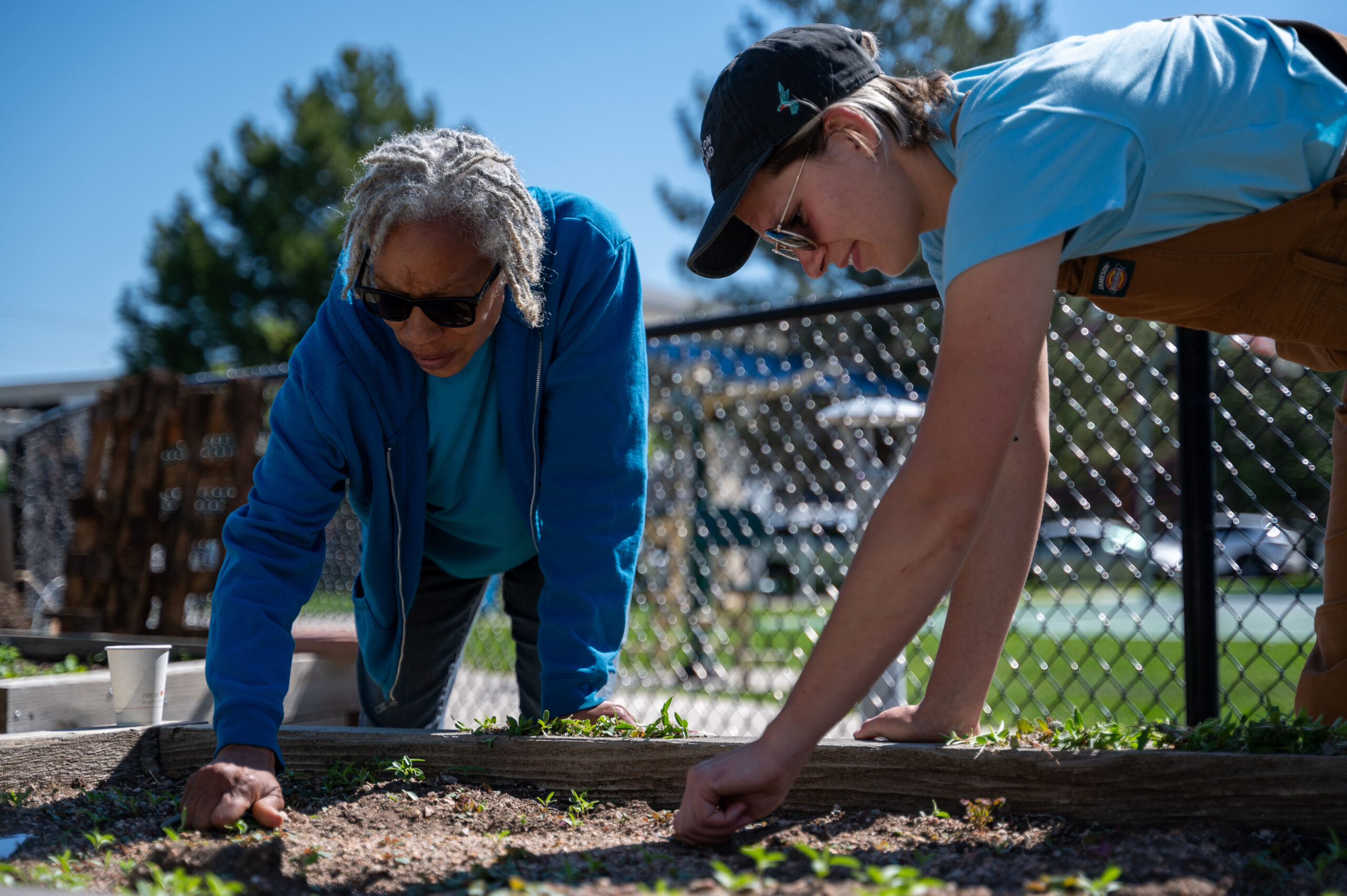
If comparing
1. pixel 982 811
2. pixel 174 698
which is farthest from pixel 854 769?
pixel 174 698

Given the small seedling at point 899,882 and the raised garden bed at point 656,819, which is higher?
the small seedling at point 899,882

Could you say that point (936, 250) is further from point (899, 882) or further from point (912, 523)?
point (899, 882)

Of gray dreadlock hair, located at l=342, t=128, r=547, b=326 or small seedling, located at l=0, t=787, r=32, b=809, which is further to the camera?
gray dreadlock hair, located at l=342, t=128, r=547, b=326

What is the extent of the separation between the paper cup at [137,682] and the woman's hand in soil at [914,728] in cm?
168

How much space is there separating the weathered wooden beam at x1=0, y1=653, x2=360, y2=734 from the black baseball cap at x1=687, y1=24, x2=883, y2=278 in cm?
188

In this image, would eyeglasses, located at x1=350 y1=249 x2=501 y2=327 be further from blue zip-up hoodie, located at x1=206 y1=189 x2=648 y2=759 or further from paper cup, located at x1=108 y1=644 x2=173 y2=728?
paper cup, located at x1=108 y1=644 x2=173 y2=728

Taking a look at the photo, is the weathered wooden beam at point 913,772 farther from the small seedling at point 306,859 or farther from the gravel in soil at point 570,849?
the small seedling at point 306,859

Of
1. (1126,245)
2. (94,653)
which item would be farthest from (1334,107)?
(94,653)

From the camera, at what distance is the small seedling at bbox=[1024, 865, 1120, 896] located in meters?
1.19

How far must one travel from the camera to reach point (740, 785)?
4.51ft

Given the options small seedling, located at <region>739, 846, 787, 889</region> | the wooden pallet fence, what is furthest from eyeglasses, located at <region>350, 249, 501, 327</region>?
the wooden pallet fence

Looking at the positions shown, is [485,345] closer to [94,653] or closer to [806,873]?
[806,873]

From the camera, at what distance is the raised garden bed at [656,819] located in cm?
138

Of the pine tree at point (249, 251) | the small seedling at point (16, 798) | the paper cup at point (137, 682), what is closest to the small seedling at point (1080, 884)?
the small seedling at point (16, 798)
